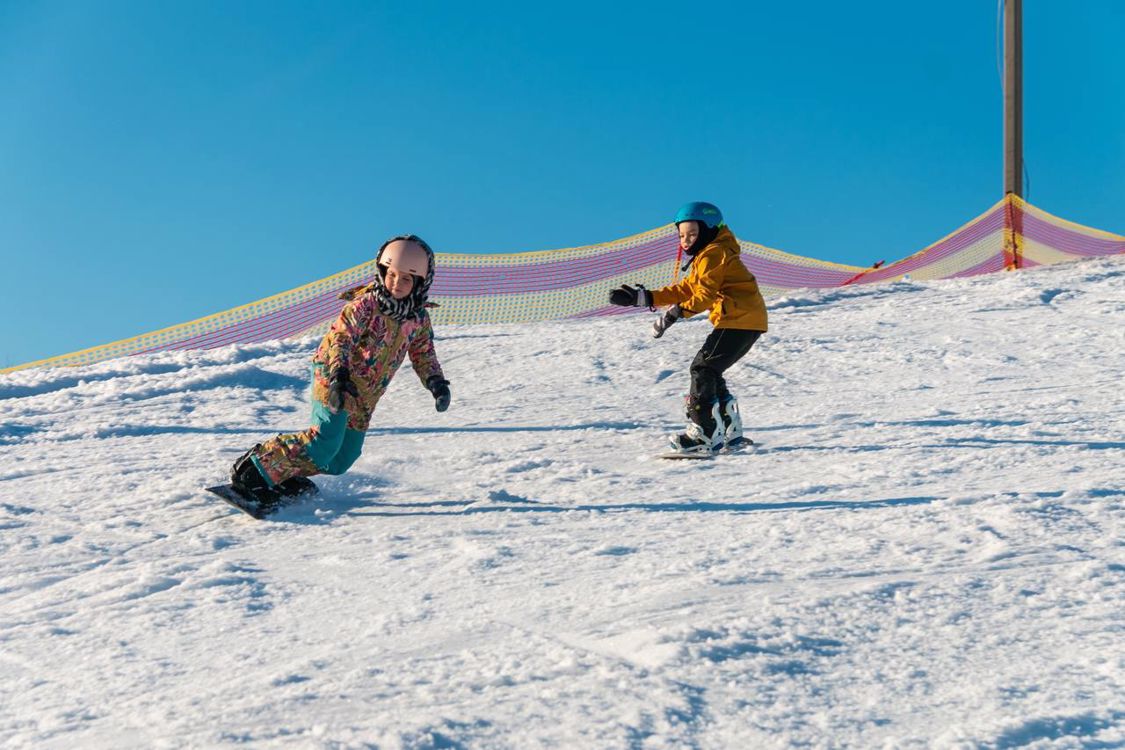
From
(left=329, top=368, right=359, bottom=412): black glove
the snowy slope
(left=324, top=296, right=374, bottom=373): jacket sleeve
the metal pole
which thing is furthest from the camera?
the metal pole

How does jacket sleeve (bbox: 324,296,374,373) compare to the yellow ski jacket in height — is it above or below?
below

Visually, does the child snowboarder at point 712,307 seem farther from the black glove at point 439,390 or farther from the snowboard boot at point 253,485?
the snowboard boot at point 253,485

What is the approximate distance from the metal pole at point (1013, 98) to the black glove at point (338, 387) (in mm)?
12588

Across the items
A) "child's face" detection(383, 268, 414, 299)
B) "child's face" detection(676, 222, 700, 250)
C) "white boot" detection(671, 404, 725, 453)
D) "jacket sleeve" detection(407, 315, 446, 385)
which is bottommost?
"white boot" detection(671, 404, 725, 453)

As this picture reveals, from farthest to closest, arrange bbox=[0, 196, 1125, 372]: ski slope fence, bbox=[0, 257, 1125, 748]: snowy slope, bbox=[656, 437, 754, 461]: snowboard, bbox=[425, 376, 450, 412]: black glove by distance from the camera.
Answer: bbox=[0, 196, 1125, 372]: ski slope fence, bbox=[656, 437, 754, 461]: snowboard, bbox=[425, 376, 450, 412]: black glove, bbox=[0, 257, 1125, 748]: snowy slope

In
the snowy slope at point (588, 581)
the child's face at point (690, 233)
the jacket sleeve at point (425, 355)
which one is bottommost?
the snowy slope at point (588, 581)

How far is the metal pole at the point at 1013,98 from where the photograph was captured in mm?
14609

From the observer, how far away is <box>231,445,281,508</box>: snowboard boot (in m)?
4.39

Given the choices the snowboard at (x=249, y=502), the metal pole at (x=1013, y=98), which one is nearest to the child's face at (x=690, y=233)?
the snowboard at (x=249, y=502)

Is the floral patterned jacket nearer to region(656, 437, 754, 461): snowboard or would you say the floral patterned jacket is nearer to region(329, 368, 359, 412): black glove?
region(329, 368, 359, 412): black glove

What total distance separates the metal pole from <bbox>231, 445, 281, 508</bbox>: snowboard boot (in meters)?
12.8

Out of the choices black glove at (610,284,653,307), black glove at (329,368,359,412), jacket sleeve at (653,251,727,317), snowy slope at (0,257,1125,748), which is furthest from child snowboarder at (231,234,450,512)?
jacket sleeve at (653,251,727,317)

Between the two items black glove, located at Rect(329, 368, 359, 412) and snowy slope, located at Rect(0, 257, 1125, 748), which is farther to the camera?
black glove, located at Rect(329, 368, 359, 412)

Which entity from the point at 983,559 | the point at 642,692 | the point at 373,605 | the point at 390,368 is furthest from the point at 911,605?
the point at 390,368
